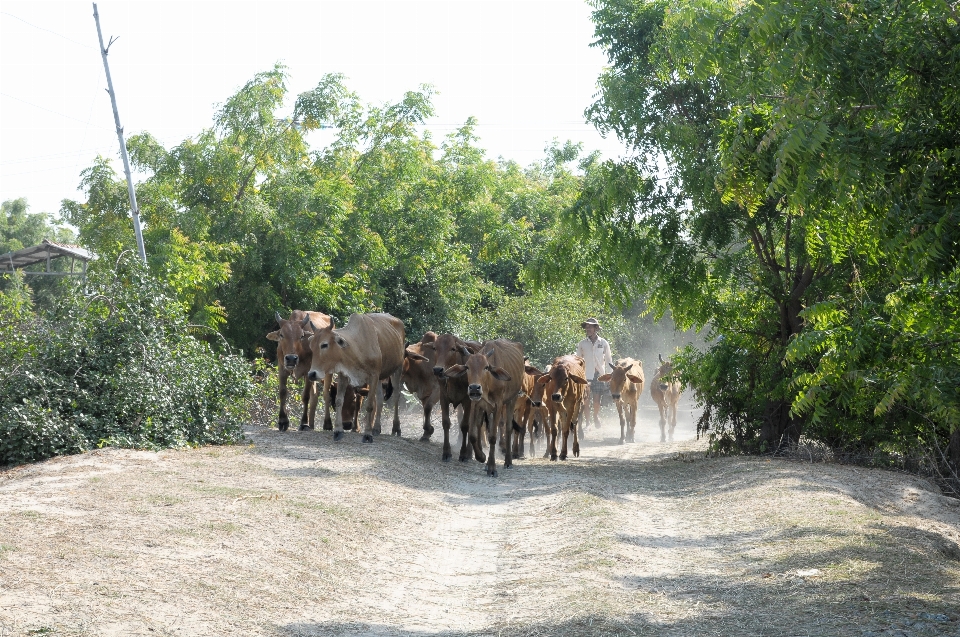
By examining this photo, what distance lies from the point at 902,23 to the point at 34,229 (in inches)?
2350

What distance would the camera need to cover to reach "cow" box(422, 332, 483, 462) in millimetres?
15422

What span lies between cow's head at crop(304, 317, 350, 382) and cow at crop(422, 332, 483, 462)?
58.7 inches

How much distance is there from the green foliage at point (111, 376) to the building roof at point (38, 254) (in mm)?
16176

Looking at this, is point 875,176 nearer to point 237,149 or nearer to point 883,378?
point 883,378

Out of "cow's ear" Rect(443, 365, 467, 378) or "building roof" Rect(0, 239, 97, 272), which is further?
"building roof" Rect(0, 239, 97, 272)

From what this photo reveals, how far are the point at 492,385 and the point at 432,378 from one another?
10.7 feet

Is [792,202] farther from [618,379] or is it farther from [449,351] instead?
[618,379]

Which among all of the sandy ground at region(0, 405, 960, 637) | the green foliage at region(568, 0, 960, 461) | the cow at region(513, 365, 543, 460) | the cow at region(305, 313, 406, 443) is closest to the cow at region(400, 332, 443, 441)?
the cow at region(305, 313, 406, 443)

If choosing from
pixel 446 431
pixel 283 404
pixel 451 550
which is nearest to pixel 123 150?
pixel 283 404

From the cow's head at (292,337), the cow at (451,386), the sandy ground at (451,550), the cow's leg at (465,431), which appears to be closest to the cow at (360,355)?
the cow's head at (292,337)

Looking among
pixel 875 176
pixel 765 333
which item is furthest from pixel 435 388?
pixel 875 176

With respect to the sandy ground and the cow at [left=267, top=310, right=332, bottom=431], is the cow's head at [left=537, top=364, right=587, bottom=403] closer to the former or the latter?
the sandy ground

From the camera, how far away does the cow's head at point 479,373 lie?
45.2 feet

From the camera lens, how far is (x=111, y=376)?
1389cm
